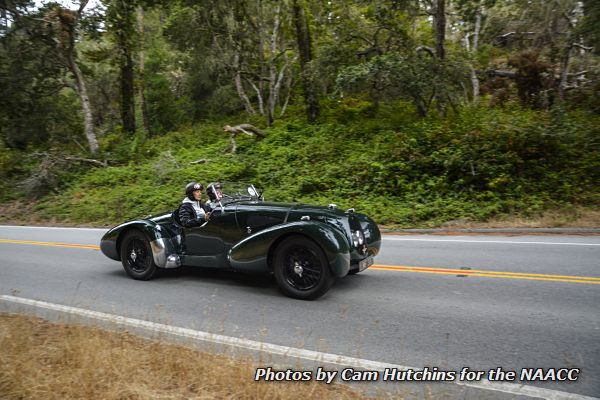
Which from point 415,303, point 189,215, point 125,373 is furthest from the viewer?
point 189,215

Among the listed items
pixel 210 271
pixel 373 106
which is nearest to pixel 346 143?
pixel 373 106

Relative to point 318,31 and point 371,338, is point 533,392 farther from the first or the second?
point 318,31

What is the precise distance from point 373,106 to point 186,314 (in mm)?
15503

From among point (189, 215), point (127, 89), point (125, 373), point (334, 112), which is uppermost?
point (127, 89)

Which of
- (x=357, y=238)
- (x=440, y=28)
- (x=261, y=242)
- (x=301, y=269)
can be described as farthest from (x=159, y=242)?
(x=440, y=28)

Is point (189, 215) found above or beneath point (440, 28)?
beneath

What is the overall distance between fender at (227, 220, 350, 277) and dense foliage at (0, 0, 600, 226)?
6.87 metres

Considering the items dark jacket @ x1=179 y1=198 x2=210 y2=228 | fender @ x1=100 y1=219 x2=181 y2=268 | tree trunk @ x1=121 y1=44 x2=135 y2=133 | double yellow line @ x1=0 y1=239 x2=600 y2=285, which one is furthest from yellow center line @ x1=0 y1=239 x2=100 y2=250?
tree trunk @ x1=121 y1=44 x2=135 y2=133

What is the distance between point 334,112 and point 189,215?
14739 millimetres

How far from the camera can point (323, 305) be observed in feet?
18.6

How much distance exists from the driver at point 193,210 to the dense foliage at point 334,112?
664 cm

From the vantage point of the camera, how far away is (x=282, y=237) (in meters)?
5.91

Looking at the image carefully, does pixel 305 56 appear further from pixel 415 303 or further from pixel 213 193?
pixel 415 303

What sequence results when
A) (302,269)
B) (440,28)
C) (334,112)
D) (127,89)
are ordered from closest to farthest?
(302,269) < (440,28) < (334,112) < (127,89)
